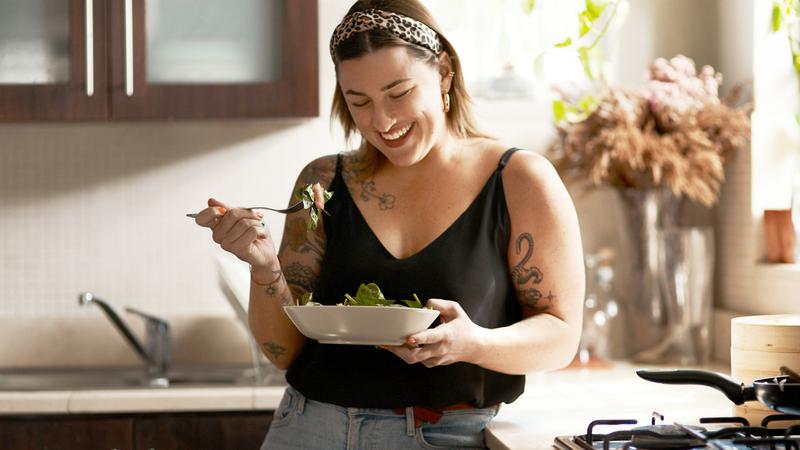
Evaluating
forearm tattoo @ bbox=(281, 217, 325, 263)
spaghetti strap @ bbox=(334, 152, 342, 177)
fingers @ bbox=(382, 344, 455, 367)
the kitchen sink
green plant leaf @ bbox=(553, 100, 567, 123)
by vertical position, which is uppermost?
green plant leaf @ bbox=(553, 100, 567, 123)

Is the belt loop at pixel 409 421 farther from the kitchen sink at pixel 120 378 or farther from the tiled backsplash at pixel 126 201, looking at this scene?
the tiled backsplash at pixel 126 201

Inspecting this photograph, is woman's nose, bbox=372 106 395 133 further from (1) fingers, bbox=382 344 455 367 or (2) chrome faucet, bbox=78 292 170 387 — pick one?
(2) chrome faucet, bbox=78 292 170 387

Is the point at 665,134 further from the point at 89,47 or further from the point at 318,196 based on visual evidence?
the point at 89,47

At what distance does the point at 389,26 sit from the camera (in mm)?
1801

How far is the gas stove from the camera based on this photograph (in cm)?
144

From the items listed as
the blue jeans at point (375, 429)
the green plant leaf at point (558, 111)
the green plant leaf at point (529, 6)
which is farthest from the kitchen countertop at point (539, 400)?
the green plant leaf at point (529, 6)

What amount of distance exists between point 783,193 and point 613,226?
0.48m

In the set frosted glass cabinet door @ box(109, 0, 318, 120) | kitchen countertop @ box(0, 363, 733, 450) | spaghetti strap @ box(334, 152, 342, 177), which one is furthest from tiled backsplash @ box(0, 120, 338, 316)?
spaghetti strap @ box(334, 152, 342, 177)

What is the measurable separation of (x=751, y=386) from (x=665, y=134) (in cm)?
132

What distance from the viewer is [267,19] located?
266 centimetres

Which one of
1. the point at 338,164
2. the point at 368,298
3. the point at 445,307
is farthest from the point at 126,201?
the point at 445,307

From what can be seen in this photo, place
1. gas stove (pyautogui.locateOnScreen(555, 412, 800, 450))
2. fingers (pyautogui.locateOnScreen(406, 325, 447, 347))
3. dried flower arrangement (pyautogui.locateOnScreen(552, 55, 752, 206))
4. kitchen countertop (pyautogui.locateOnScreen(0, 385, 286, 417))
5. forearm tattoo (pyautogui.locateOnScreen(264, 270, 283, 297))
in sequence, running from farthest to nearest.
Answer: dried flower arrangement (pyautogui.locateOnScreen(552, 55, 752, 206)) < kitchen countertop (pyautogui.locateOnScreen(0, 385, 286, 417)) < forearm tattoo (pyautogui.locateOnScreen(264, 270, 283, 297)) < fingers (pyautogui.locateOnScreen(406, 325, 447, 347)) < gas stove (pyautogui.locateOnScreen(555, 412, 800, 450))

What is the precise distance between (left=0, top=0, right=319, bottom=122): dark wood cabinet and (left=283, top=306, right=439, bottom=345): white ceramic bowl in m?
1.13

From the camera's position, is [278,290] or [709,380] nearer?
[709,380]
